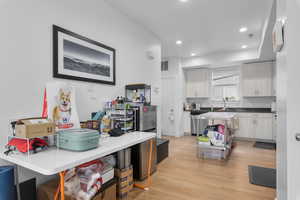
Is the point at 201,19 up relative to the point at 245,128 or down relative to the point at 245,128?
up

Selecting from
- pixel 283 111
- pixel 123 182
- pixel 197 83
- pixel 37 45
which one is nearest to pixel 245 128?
pixel 197 83

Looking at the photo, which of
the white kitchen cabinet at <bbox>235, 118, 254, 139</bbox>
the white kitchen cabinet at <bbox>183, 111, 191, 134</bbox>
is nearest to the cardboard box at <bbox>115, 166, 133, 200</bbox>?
the white kitchen cabinet at <bbox>183, 111, 191, 134</bbox>

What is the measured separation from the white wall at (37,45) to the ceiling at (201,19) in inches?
20.1

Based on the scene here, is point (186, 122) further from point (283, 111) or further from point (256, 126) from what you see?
point (283, 111)

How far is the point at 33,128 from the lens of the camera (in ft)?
3.98

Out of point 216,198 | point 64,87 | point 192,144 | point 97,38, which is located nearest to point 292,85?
point 216,198

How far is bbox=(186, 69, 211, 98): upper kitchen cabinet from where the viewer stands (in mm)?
5516

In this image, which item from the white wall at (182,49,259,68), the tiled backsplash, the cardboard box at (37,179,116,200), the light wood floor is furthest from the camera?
the tiled backsplash

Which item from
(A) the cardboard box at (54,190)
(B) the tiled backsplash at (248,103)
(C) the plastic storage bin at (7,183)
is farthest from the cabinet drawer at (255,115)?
(C) the plastic storage bin at (7,183)

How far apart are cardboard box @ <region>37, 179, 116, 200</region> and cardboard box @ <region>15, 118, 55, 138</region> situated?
58cm

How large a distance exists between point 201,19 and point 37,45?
2.70 metres

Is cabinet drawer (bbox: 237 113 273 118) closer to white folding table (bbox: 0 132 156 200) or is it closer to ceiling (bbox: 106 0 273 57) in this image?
ceiling (bbox: 106 0 273 57)

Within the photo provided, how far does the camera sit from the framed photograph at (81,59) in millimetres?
1815

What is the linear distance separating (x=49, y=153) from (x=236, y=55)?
5.17m
